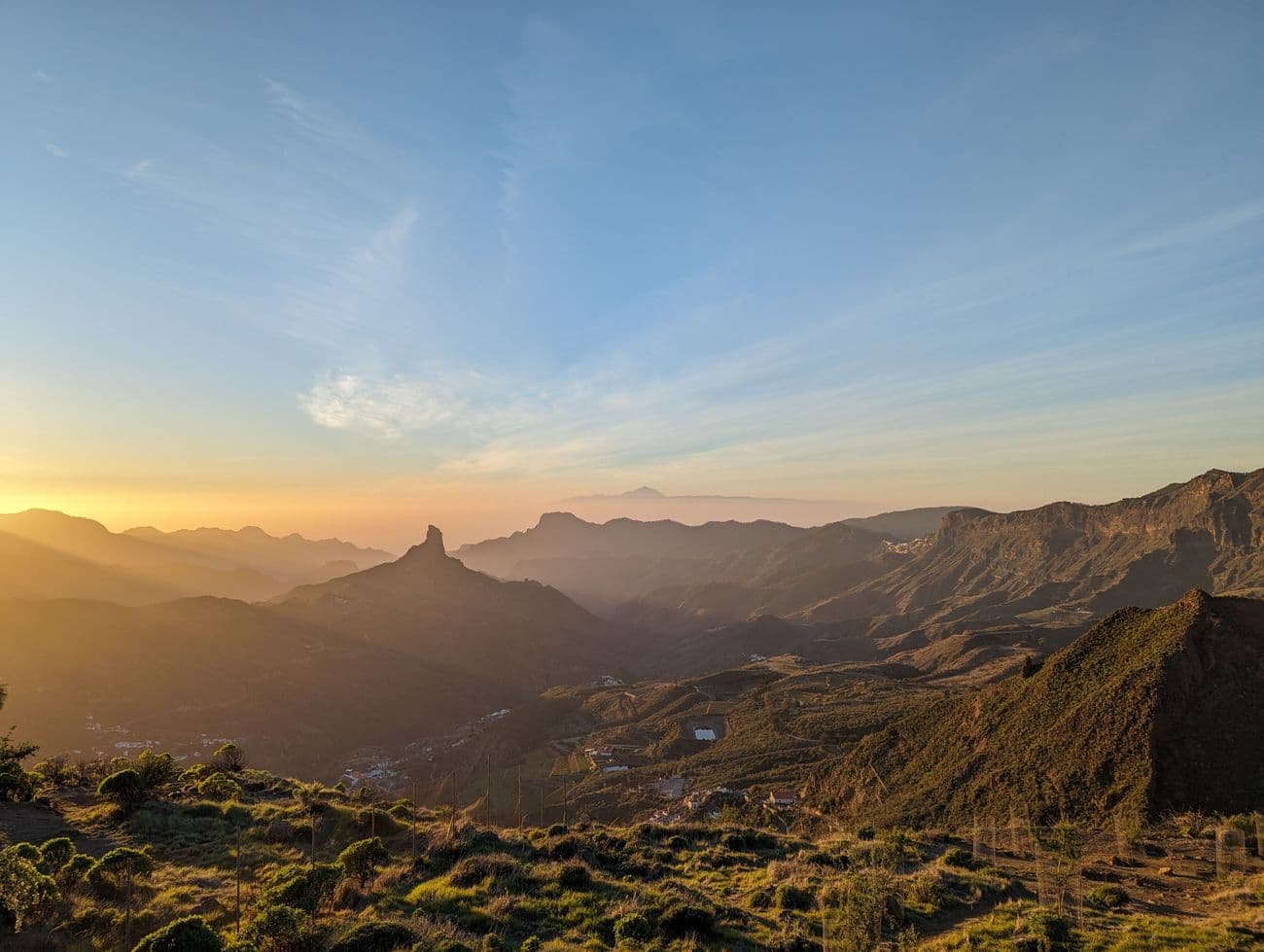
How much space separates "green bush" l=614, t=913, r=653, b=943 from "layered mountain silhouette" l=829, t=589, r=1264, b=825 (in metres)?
32.6

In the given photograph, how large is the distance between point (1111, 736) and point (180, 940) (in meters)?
51.7

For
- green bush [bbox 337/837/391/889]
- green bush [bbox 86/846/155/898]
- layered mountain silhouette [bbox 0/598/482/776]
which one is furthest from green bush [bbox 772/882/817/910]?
layered mountain silhouette [bbox 0/598/482/776]

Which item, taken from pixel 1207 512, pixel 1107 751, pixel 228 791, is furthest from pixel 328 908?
pixel 1207 512

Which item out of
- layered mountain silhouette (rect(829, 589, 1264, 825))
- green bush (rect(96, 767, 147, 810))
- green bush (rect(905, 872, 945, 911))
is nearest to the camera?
green bush (rect(905, 872, 945, 911))

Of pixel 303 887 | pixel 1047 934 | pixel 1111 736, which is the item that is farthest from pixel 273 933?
pixel 1111 736

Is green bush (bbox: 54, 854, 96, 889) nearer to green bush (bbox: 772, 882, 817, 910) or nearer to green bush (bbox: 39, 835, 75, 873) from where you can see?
green bush (bbox: 39, 835, 75, 873)

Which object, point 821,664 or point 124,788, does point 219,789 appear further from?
point 821,664

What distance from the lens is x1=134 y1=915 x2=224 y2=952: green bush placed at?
13594 mm

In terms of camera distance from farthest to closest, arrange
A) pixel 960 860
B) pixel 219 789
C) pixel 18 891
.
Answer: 1. pixel 219 789
2. pixel 960 860
3. pixel 18 891

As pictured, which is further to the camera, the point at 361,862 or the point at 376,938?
the point at 361,862

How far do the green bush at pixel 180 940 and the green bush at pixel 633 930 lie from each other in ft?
34.8

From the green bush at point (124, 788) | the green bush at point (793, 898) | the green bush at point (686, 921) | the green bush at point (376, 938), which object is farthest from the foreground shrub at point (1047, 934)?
the green bush at point (124, 788)

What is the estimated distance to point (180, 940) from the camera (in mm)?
13719

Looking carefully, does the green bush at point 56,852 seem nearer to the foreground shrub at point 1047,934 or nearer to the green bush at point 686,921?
the green bush at point 686,921
